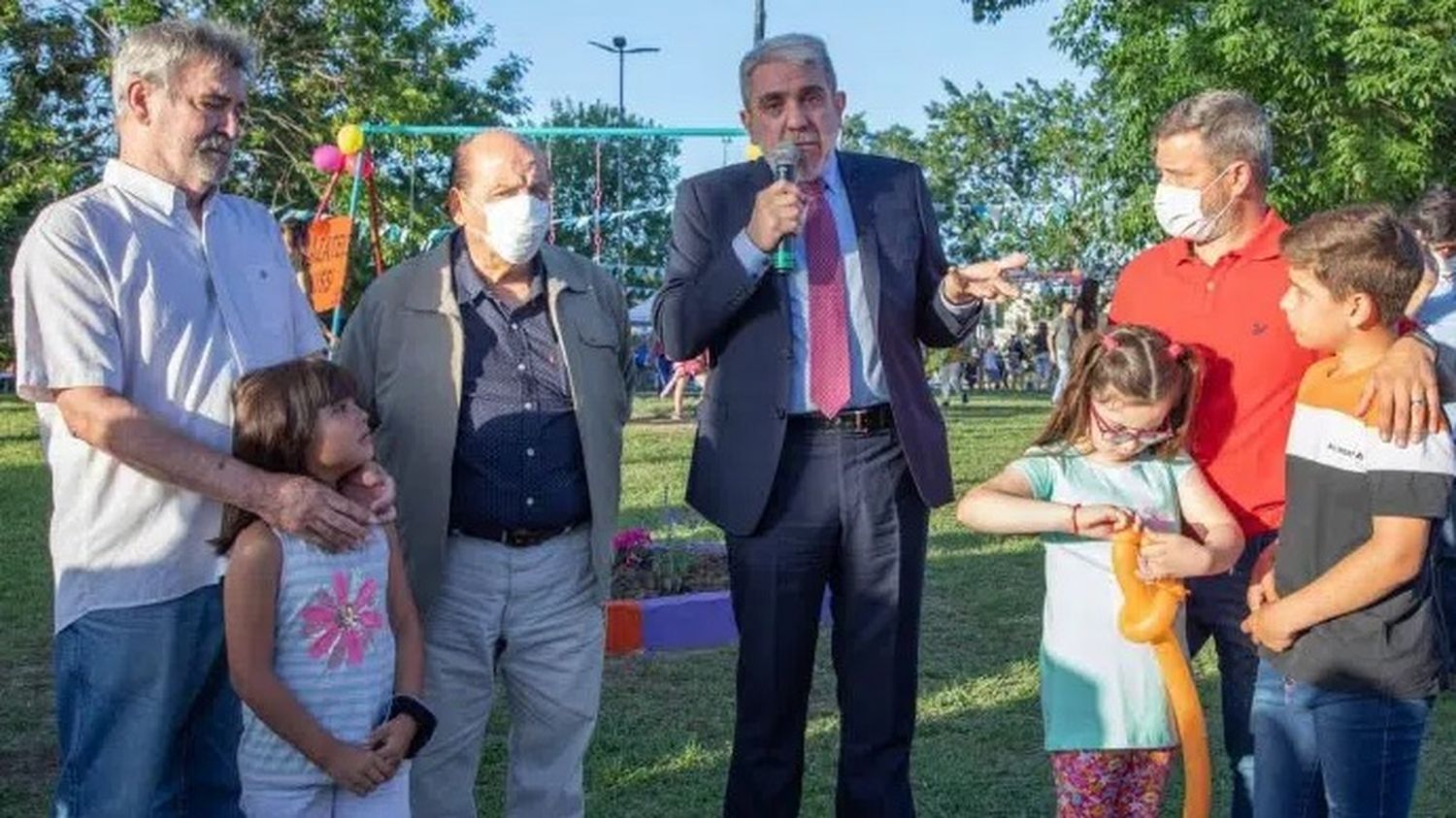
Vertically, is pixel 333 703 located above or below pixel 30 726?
above

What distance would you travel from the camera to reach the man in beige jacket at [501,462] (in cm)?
384

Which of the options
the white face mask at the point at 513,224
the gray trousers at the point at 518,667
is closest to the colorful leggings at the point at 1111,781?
the gray trousers at the point at 518,667

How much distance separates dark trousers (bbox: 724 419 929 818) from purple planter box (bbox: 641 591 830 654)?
313cm

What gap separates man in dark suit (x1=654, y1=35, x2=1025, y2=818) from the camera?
157 inches

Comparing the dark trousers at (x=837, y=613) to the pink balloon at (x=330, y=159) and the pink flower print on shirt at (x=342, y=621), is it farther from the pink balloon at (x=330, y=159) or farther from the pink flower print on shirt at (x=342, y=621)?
the pink balloon at (x=330, y=159)

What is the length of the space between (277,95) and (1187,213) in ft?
67.5

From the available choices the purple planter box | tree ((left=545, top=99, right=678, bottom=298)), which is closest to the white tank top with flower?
the purple planter box

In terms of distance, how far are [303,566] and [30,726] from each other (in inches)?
129

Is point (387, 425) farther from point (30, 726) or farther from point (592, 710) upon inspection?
point (30, 726)

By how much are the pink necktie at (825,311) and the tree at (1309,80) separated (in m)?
14.4

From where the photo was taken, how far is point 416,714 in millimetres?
3455

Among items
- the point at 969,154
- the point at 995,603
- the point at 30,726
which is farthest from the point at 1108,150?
the point at 969,154

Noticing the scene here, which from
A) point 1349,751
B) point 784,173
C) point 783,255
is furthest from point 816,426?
point 1349,751

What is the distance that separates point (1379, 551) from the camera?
3.09 m
